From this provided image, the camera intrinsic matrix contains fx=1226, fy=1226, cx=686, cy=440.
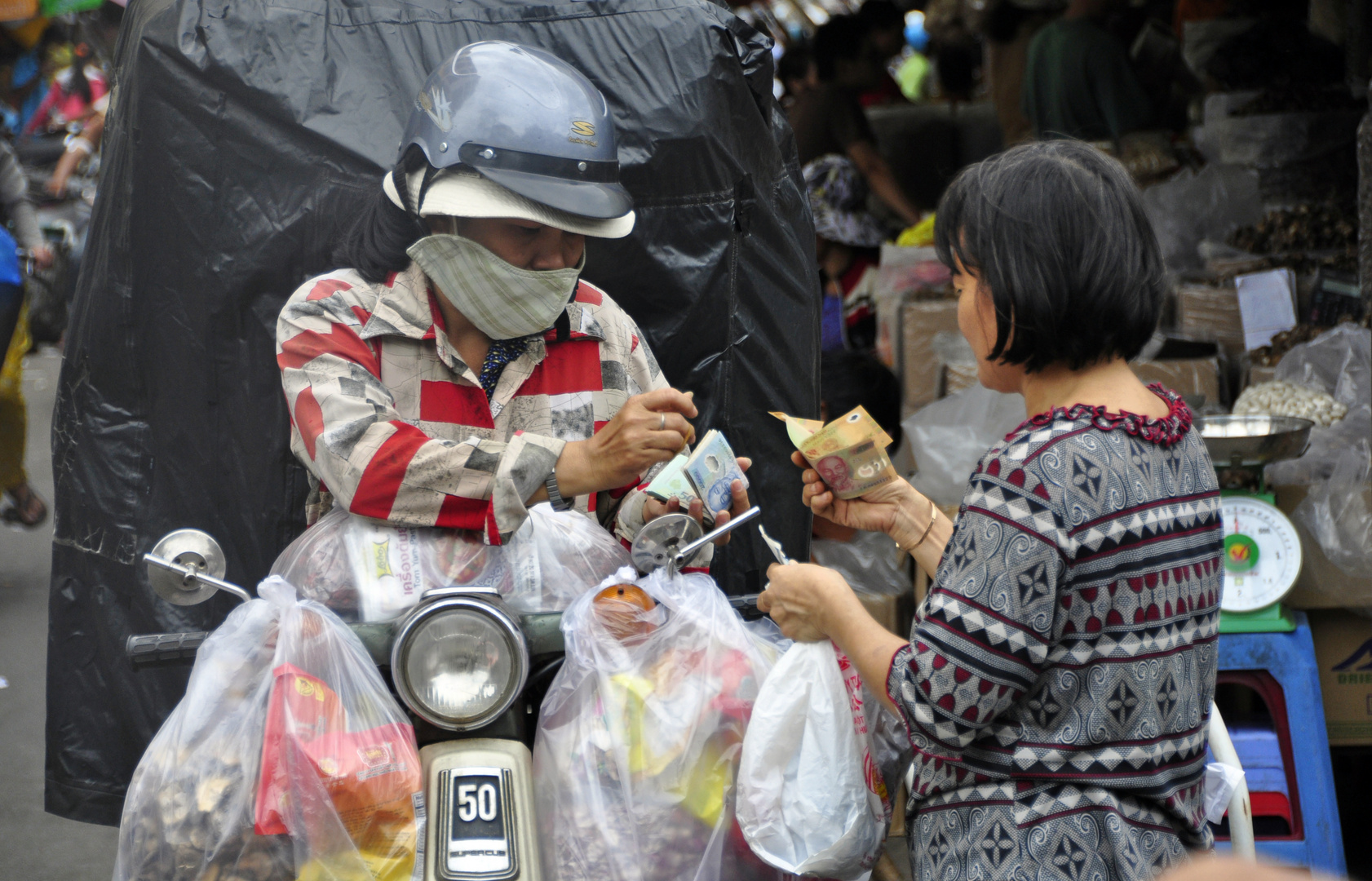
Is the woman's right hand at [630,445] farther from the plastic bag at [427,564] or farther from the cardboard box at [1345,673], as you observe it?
the cardboard box at [1345,673]

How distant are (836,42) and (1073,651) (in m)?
5.62

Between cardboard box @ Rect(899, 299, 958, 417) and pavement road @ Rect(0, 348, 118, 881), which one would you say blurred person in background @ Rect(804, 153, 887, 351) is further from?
pavement road @ Rect(0, 348, 118, 881)

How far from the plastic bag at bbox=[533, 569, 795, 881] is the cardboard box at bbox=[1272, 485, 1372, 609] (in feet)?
6.42

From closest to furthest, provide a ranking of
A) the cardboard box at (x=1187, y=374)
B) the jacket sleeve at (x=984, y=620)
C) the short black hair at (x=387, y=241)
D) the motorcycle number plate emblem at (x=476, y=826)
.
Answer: the jacket sleeve at (x=984, y=620), the motorcycle number plate emblem at (x=476, y=826), the short black hair at (x=387, y=241), the cardboard box at (x=1187, y=374)

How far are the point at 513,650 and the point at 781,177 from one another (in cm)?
161

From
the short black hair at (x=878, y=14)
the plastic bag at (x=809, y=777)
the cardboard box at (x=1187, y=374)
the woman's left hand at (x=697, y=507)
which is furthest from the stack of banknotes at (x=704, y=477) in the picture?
the short black hair at (x=878, y=14)

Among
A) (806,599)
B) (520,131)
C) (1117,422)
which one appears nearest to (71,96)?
(520,131)

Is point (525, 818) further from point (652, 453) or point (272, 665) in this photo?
point (652, 453)

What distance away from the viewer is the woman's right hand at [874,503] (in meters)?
1.86

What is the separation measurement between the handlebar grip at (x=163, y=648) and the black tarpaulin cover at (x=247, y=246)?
2.96ft

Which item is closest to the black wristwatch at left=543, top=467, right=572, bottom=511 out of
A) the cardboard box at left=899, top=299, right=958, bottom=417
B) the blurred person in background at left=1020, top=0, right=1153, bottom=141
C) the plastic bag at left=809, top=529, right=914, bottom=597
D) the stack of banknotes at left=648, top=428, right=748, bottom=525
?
the stack of banknotes at left=648, top=428, right=748, bottom=525

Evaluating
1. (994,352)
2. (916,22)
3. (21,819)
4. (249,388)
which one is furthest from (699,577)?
(916,22)

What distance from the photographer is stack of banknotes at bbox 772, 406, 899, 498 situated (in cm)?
174

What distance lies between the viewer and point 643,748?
1630 mm
